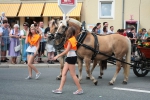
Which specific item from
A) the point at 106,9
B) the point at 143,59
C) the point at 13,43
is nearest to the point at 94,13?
the point at 106,9

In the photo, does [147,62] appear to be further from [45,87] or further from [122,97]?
[45,87]

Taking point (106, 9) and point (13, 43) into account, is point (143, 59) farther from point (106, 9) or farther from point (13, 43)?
point (106, 9)

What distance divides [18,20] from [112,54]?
15208 millimetres

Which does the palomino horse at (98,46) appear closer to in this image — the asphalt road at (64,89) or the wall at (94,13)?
the asphalt road at (64,89)

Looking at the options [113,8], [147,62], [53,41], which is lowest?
[147,62]

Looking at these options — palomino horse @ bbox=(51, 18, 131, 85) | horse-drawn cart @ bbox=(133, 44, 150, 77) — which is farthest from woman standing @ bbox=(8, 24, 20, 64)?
horse-drawn cart @ bbox=(133, 44, 150, 77)

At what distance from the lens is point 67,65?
7.22 m

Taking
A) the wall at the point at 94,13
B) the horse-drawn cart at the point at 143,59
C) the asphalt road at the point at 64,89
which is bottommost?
the asphalt road at the point at 64,89

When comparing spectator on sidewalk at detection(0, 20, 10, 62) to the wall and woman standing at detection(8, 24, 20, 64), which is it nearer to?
woman standing at detection(8, 24, 20, 64)

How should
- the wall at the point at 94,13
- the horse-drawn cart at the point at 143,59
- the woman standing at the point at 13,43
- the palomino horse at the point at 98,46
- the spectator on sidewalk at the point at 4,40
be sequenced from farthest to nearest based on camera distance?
the wall at the point at 94,13 < the spectator on sidewalk at the point at 4,40 < the woman standing at the point at 13,43 < the horse-drawn cart at the point at 143,59 < the palomino horse at the point at 98,46

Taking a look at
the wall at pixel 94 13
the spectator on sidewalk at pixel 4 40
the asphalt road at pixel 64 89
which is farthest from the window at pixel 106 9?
the asphalt road at pixel 64 89

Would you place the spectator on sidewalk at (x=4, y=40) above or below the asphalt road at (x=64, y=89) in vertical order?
above

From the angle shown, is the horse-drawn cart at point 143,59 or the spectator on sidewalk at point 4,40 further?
the spectator on sidewalk at point 4,40

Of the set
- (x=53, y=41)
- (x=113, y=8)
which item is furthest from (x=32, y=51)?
(x=113, y=8)
